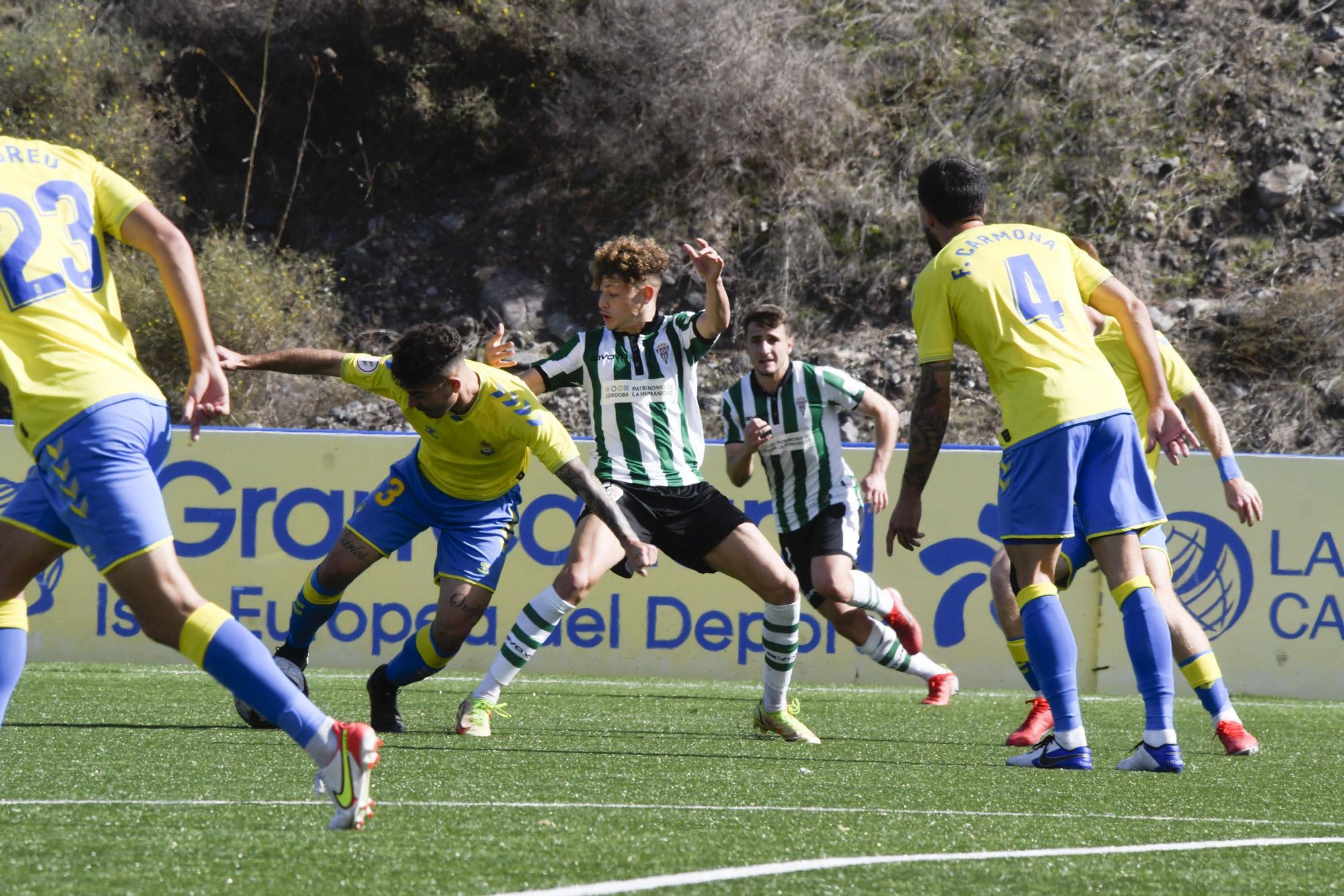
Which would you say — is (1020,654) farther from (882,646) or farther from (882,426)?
(882,426)

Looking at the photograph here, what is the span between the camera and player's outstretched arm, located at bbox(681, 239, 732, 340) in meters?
5.46

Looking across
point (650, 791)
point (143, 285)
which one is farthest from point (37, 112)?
point (650, 791)

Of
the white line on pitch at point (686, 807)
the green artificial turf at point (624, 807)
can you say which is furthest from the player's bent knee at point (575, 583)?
the white line on pitch at point (686, 807)

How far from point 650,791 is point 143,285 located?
12.6 meters

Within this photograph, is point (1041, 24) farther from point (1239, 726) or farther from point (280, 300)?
point (1239, 726)

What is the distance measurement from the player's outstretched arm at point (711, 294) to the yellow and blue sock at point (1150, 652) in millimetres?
1807

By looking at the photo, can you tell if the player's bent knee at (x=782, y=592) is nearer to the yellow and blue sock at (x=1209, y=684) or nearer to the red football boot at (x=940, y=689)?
the yellow and blue sock at (x=1209, y=684)

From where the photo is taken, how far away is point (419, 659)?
5.67 meters

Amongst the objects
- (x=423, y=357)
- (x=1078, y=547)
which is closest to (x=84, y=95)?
(x=423, y=357)

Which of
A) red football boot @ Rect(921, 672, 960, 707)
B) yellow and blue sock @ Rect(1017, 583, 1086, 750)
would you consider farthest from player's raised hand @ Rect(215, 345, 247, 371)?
red football boot @ Rect(921, 672, 960, 707)

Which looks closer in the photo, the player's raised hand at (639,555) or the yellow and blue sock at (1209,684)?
the player's raised hand at (639,555)

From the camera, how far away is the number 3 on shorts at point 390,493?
5.80 meters

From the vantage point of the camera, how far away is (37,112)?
16781 mm

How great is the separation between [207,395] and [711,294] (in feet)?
9.12
